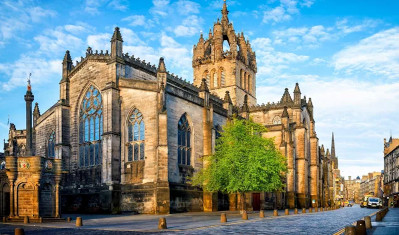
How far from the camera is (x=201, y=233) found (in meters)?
16.4

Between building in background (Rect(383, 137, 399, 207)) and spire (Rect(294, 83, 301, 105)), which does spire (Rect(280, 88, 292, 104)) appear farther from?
building in background (Rect(383, 137, 399, 207))

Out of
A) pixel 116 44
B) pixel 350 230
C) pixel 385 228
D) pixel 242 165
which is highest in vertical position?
pixel 116 44

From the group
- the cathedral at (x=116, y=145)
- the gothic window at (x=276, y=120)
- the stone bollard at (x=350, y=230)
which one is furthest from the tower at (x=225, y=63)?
the stone bollard at (x=350, y=230)

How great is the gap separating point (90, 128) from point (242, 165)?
54.7ft

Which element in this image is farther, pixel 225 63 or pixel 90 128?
pixel 225 63

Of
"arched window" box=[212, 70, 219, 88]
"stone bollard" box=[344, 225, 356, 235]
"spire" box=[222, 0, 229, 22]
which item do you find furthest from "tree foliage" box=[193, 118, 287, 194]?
"spire" box=[222, 0, 229, 22]

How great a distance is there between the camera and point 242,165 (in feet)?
114

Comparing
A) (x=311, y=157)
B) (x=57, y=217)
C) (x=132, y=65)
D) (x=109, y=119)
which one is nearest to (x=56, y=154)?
(x=109, y=119)

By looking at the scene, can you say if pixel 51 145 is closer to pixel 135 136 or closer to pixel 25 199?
pixel 135 136

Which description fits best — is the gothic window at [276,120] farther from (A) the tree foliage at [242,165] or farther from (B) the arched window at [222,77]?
(A) the tree foliage at [242,165]

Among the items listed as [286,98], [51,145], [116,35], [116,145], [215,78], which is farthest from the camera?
[215,78]

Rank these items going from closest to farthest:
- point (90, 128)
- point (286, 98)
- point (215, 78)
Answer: point (90, 128) < point (286, 98) < point (215, 78)

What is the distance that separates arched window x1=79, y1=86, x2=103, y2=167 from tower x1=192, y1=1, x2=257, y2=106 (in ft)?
98.2

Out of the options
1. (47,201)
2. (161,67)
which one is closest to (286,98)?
(161,67)
